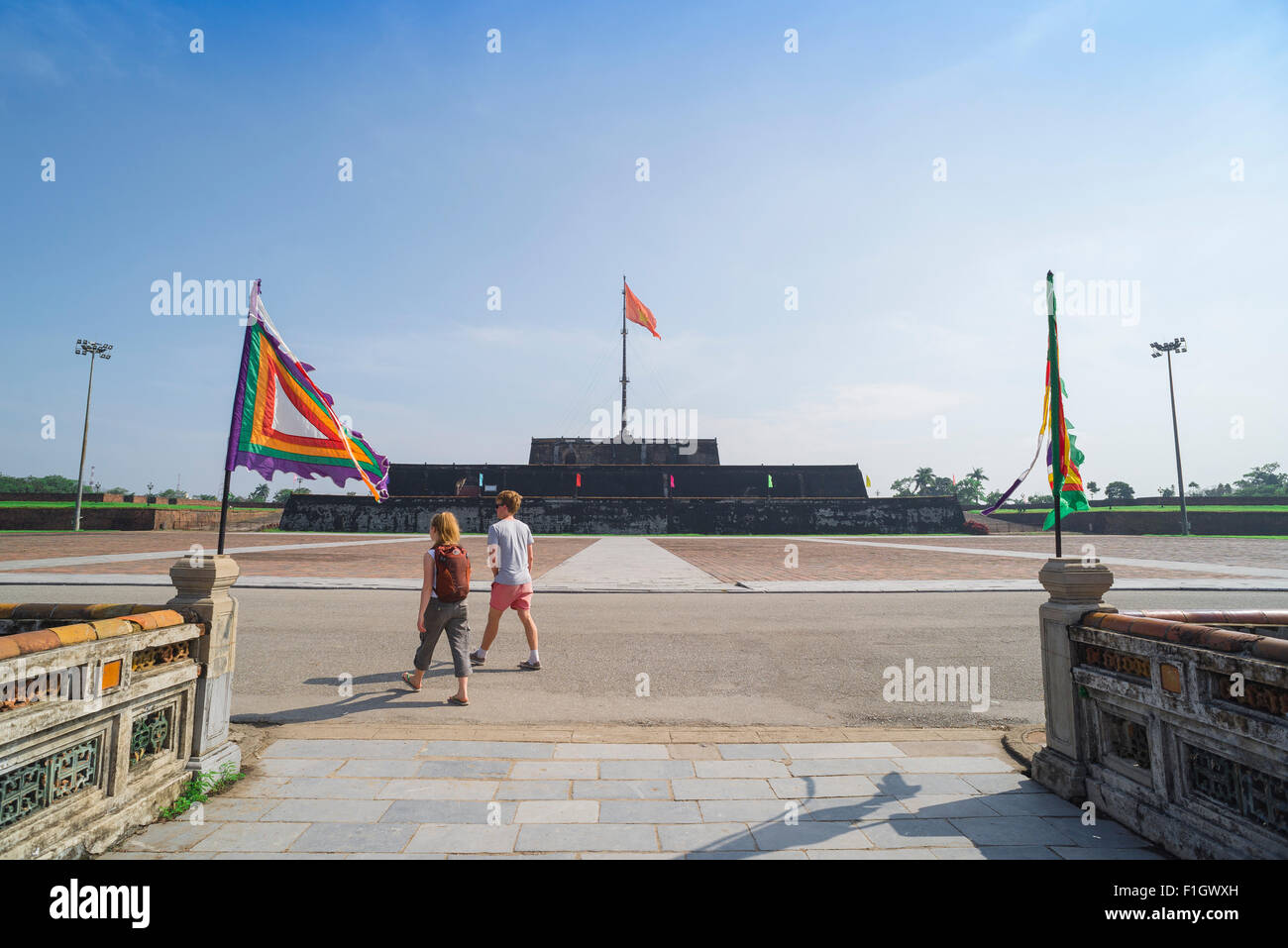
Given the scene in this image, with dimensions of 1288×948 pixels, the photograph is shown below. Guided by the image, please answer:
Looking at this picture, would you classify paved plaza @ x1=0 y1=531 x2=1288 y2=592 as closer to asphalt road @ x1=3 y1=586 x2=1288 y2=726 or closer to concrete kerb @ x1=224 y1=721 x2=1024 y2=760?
asphalt road @ x1=3 y1=586 x2=1288 y2=726

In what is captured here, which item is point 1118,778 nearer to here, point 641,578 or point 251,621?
point 251,621

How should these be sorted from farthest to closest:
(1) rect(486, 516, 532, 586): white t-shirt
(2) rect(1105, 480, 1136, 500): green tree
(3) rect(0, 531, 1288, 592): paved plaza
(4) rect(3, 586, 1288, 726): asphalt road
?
(2) rect(1105, 480, 1136, 500): green tree
(3) rect(0, 531, 1288, 592): paved plaza
(1) rect(486, 516, 532, 586): white t-shirt
(4) rect(3, 586, 1288, 726): asphalt road

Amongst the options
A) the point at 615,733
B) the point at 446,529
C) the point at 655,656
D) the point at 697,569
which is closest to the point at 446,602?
the point at 446,529

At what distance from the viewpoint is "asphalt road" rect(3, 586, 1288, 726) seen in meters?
4.92

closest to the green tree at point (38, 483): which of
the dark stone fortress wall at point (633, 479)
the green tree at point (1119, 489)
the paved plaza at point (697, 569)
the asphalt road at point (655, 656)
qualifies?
the dark stone fortress wall at point (633, 479)

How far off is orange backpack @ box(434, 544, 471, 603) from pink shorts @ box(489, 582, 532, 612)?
768 mm

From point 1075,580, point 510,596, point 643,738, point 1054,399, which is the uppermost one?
point 1054,399

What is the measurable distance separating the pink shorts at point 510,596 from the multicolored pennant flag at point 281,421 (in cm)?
167

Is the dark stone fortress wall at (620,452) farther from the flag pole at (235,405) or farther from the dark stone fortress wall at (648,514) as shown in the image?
the flag pole at (235,405)

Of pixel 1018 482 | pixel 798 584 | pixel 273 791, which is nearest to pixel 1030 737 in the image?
pixel 1018 482

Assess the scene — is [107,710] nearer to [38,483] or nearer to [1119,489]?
[1119,489]

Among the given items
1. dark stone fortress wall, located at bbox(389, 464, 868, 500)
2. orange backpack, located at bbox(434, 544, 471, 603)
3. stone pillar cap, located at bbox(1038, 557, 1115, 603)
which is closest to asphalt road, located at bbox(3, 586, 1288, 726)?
orange backpack, located at bbox(434, 544, 471, 603)

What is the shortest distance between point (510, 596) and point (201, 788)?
9.21 ft

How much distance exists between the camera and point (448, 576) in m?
5.01
